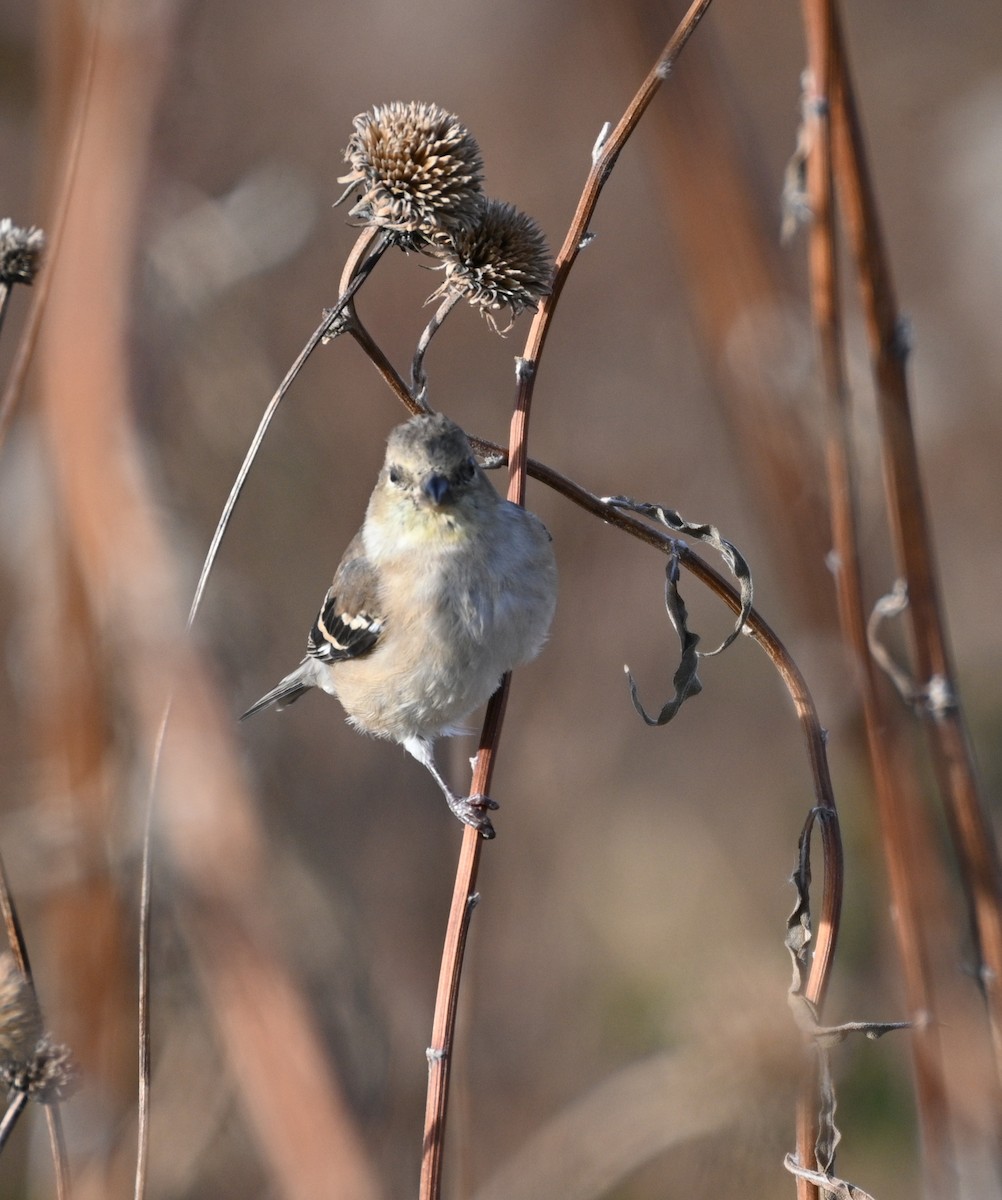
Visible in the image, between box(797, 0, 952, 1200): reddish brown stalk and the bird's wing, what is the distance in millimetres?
1462

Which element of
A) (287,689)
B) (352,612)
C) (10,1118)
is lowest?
(10,1118)

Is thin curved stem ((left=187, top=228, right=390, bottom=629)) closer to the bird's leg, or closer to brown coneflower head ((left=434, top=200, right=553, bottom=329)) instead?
brown coneflower head ((left=434, top=200, right=553, bottom=329))

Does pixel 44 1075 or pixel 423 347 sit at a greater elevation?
pixel 423 347

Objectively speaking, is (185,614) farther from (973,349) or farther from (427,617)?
(973,349)

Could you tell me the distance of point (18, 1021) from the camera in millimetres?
1851

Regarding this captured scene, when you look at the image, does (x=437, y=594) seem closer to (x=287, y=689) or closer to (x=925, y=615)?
(x=287, y=689)

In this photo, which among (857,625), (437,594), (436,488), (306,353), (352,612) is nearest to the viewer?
(306,353)

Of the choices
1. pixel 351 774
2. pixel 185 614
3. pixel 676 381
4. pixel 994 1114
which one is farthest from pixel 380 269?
pixel 994 1114

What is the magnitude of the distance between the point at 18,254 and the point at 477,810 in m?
1.51

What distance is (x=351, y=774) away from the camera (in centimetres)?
552

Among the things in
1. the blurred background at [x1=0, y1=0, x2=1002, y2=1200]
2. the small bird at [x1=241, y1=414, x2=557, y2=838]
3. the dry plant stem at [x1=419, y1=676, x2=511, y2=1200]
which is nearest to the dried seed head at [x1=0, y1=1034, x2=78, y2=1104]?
the blurred background at [x1=0, y1=0, x2=1002, y2=1200]

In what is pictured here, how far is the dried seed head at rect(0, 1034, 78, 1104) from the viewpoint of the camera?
1.85 m

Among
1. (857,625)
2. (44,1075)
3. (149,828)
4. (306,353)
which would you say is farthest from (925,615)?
(44,1075)

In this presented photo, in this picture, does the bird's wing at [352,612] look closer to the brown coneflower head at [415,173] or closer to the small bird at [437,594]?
the small bird at [437,594]
